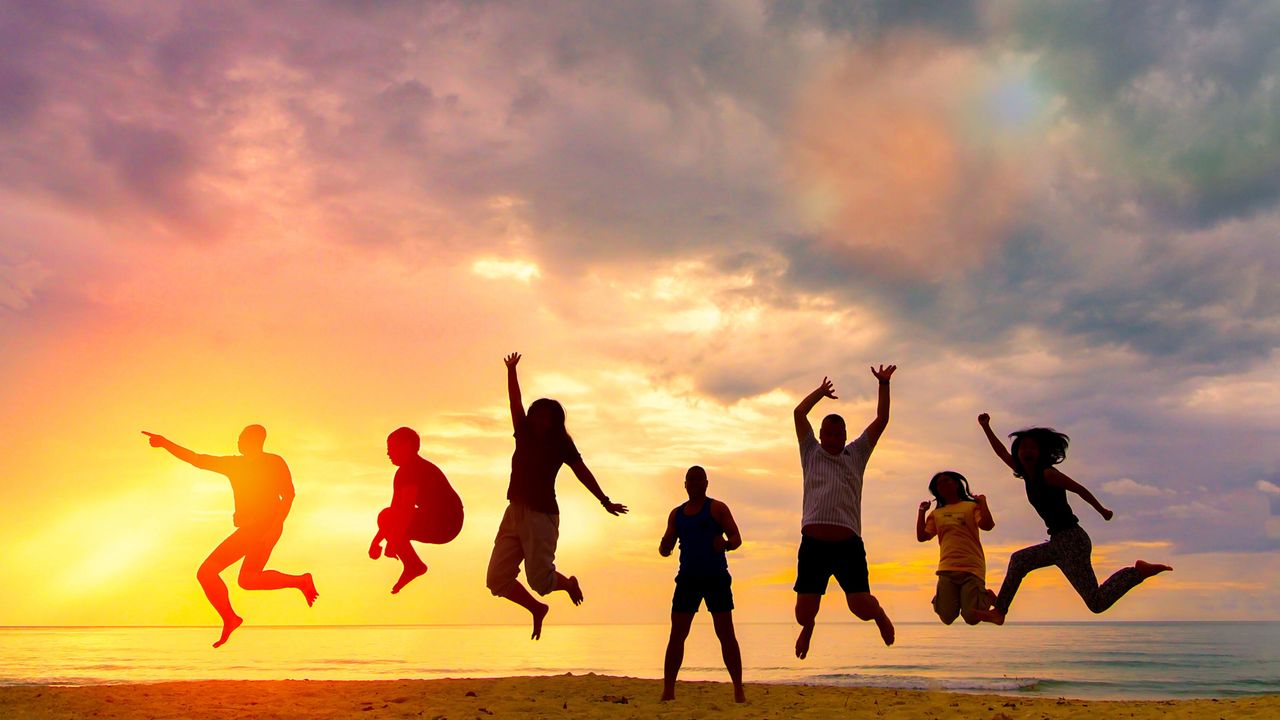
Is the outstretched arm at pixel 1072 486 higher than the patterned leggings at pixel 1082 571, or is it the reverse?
the outstretched arm at pixel 1072 486

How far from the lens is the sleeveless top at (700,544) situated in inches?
374

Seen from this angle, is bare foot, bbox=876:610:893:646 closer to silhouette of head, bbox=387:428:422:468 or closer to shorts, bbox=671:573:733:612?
shorts, bbox=671:573:733:612

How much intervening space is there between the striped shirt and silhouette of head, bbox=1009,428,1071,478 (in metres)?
1.85

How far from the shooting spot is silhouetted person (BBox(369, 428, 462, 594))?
33.0 feet

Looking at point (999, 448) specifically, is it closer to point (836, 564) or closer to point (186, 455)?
point (836, 564)

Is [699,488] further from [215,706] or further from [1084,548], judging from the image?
[215,706]

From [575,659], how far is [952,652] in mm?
24342

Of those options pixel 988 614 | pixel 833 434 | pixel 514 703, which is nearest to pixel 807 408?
pixel 833 434

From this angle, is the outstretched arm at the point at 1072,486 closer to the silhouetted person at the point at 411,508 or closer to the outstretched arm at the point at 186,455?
the silhouetted person at the point at 411,508

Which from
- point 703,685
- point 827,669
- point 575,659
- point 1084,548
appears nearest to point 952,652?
point 827,669

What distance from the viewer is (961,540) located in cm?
1011

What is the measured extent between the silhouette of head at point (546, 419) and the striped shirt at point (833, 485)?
9.29 feet

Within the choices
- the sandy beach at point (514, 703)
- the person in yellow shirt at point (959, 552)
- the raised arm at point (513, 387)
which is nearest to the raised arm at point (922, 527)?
the person in yellow shirt at point (959, 552)

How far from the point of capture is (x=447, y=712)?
1097cm
